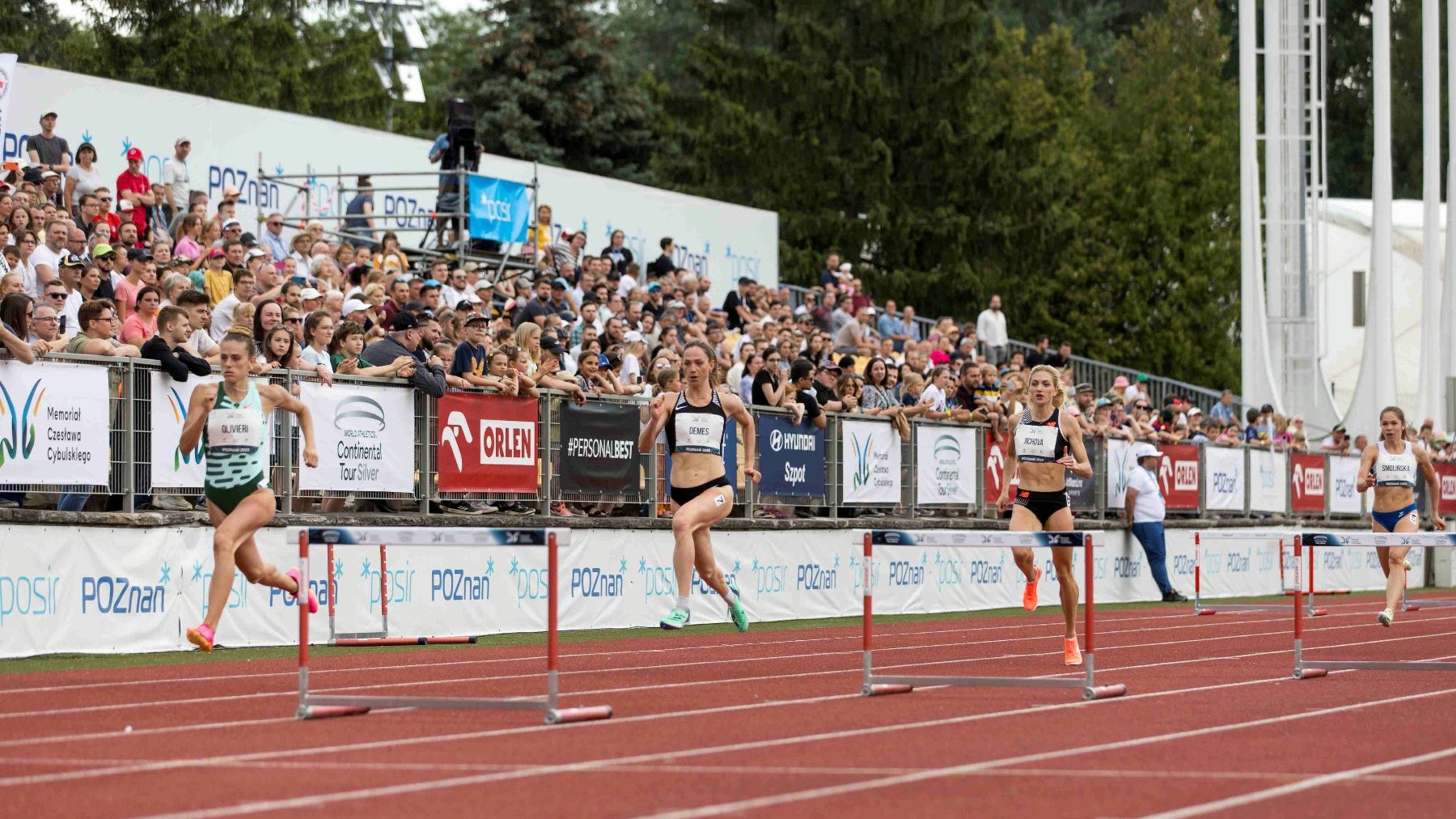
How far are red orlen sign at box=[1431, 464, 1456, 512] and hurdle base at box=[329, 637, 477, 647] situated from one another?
25230 millimetres

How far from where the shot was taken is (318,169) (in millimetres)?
27688

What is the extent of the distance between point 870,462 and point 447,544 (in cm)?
1444

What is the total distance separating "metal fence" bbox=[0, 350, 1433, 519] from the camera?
1644cm

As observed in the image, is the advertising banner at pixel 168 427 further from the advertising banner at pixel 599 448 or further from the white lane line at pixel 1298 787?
the white lane line at pixel 1298 787

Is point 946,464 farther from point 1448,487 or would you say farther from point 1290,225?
point 1290,225

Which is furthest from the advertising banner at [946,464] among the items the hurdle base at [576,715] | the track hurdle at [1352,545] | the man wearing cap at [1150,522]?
the hurdle base at [576,715]

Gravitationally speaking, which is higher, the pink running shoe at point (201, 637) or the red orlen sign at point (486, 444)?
the red orlen sign at point (486, 444)

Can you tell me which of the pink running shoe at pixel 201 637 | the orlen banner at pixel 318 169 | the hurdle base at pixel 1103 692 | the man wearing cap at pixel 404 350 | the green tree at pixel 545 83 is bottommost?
the hurdle base at pixel 1103 692

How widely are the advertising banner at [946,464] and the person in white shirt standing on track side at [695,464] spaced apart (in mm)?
8723

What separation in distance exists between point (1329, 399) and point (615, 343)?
967 inches

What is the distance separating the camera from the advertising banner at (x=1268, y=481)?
3475 centimetres

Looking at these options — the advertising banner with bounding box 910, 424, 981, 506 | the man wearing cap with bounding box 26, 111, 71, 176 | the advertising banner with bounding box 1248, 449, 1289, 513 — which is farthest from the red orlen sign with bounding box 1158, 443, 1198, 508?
the man wearing cap with bounding box 26, 111, 71, 176

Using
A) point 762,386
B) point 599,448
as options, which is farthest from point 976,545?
point 762,386

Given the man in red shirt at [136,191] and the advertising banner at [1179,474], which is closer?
the man in red shirt at [136,191]
